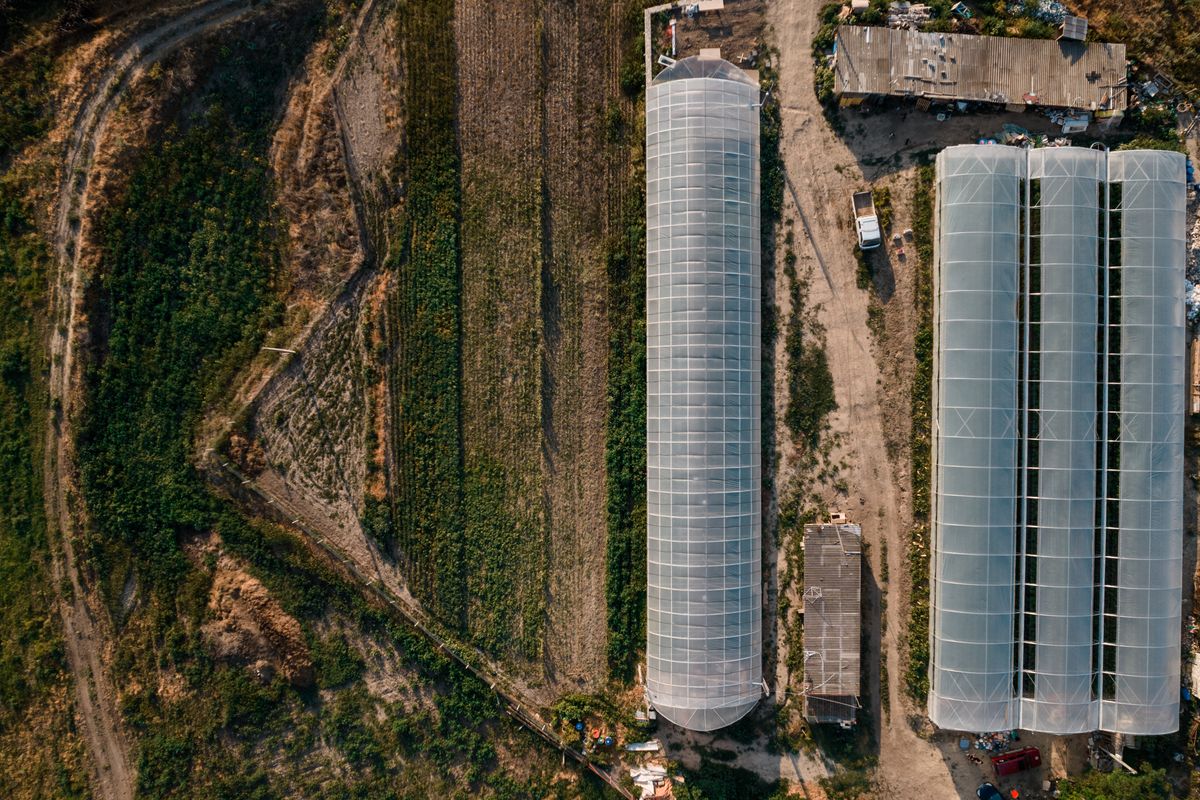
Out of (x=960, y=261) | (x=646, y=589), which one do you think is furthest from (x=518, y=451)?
(x=960, y=261)

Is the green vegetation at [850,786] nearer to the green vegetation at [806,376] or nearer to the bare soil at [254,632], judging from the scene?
the green vegetation at [806,376]

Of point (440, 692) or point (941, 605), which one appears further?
point (440, 692)

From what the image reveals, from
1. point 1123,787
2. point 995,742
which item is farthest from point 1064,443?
point 1123,787

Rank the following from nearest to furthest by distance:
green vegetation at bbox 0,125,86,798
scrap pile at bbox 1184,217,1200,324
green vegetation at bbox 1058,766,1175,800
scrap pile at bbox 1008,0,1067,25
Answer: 1. green vegetation at bbox 1058,766,1175,800
2. scrap pile at bbox 1184,217,1200,324
3. scrap pile at bbox 1008,0,1067,25
4. green vegetation at bbox 0,125,86,798

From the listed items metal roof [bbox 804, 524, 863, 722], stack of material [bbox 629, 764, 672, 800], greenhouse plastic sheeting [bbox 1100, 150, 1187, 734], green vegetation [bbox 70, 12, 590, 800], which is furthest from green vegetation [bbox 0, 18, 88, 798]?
greenhouse plastic sheeting [bbox 1100, 150, 1187, 734]

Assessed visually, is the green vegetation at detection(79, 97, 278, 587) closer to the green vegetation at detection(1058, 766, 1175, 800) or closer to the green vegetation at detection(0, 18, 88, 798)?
the green vegetation at detection(0, 18, 88, 798)

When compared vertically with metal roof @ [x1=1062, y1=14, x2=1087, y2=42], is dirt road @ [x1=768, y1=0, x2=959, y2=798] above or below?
below

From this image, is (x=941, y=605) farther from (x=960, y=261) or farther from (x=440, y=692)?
(x=440, y=692)
